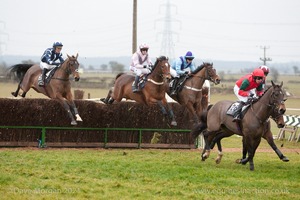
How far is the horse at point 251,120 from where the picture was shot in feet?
38.5

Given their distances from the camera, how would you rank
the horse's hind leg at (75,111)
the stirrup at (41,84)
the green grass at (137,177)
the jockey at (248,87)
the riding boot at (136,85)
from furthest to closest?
the stirrup at (41,84) < the riding boot at (136,85) < the horse's hind leg at (75,111) < the jockey at (248,87) < the green grass at (137,177)

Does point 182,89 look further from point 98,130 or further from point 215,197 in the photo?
point 215,197

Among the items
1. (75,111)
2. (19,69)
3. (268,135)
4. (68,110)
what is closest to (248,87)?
(268,135)

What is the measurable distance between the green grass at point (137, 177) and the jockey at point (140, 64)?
232 centimetres

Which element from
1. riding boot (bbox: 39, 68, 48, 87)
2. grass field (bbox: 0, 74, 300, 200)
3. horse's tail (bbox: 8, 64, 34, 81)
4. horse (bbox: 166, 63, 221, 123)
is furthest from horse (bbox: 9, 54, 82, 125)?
horse (bbox: 166, 63, 221, 123)

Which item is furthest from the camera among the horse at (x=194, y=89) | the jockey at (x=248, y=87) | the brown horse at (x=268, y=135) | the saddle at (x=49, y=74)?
the saddle at (x=49, y=74)

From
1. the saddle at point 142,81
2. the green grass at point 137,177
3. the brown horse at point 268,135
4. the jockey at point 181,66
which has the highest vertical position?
the jockey at point 181,66

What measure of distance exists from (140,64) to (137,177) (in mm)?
6008

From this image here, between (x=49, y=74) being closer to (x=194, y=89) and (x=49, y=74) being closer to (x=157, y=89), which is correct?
(x=157, y=89)

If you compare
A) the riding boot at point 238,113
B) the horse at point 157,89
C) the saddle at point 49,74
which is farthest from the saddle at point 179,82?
the riding boot at point 238,113

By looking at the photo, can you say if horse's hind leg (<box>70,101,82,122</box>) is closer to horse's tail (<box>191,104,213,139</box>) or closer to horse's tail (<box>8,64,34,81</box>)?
horse's tail (<box>191,104,213,139</box>)

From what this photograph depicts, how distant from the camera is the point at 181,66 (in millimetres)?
16453

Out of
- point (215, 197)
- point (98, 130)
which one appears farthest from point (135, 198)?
point (98, 130)

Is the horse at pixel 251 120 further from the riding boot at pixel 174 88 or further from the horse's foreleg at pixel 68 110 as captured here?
the horse's foreleg at pixel 68 110
